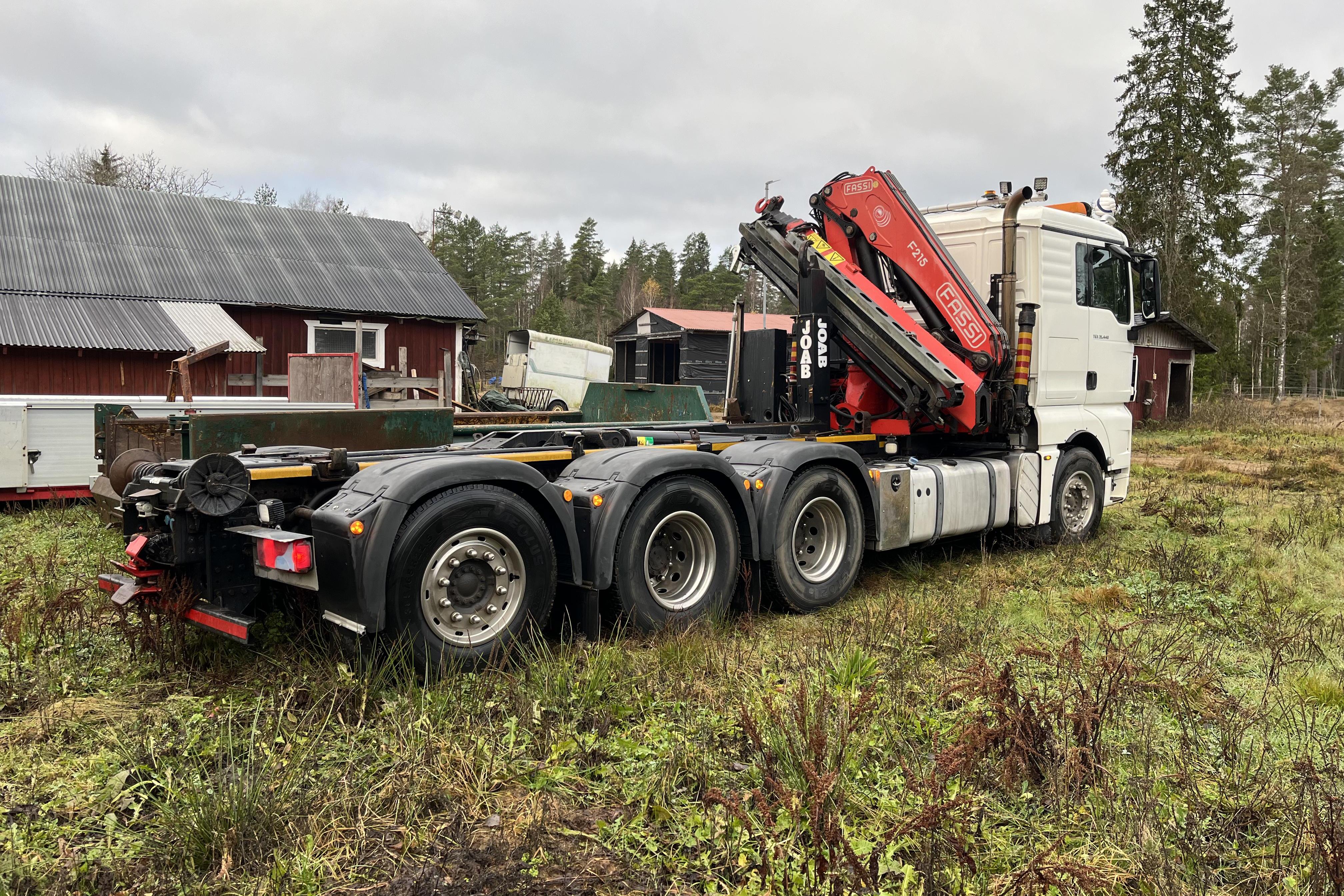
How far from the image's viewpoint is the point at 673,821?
3041mm

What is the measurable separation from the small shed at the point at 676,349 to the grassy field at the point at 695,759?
29.2m

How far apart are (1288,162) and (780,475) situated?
43.3 m

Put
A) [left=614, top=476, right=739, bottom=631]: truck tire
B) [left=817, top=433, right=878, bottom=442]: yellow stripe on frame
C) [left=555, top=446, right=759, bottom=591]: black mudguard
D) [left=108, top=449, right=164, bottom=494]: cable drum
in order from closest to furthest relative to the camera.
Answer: [left=555, top=446, right=759, bottom=591]: black mudguard → [left=614, top=476, right=739, bottom=631]: truck tire → [left=108, top=449, right=164, bottom=494]: cable drum → [left=817, top=433, right=878, bottom=442]: yellow stripe on frame

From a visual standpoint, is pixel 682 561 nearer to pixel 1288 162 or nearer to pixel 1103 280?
pixel 1103 280

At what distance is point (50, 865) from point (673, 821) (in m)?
1.90

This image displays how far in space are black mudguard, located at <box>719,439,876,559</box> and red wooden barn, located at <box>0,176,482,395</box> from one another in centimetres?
1409

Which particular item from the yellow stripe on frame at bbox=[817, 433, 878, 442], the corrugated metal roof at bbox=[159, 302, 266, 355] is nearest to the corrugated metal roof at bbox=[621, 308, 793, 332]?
the corrugated metal roof at bbox=[159, 302, 266, 355]

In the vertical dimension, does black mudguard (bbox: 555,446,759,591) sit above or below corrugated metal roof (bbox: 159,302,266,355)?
below

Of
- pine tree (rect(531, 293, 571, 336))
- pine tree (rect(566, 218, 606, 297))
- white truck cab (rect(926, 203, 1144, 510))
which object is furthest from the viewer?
pine tree (rect(566, 218, 606, 297))

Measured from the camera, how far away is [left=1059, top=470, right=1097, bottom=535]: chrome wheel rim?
8758mm

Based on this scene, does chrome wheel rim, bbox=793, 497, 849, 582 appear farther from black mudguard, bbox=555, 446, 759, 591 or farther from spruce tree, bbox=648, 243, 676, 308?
spruce tree, bbox=648, 243, 676, 308

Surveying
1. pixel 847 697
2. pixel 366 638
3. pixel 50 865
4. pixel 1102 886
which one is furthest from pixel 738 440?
pixel 50 865

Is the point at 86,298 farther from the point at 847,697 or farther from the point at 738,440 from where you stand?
the point at 847,697

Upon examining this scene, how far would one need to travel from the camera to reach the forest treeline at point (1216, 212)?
2984 cm
